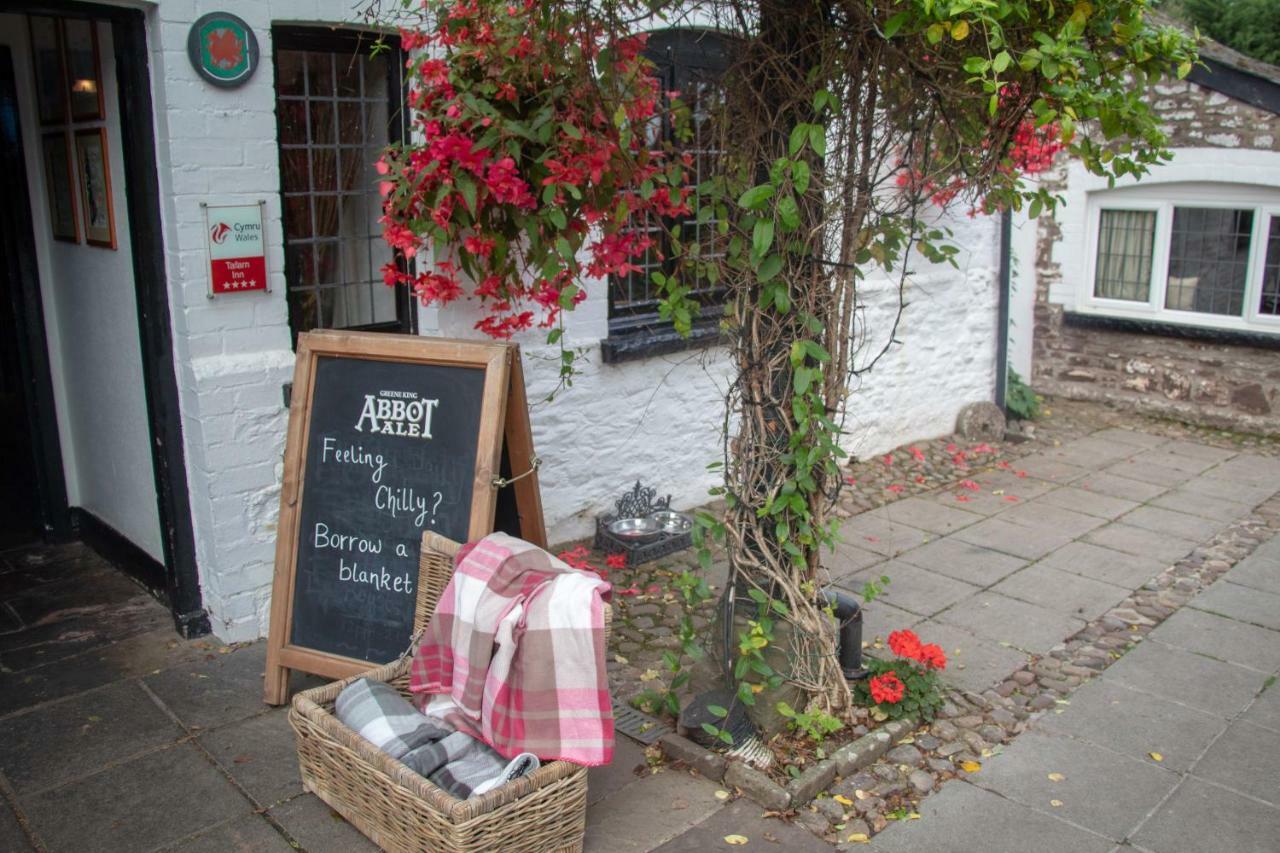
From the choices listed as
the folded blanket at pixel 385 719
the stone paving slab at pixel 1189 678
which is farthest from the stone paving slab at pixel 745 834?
the stone paving slab at pixel 1189 678

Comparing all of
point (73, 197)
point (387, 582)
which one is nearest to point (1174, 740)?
point (387, 582)

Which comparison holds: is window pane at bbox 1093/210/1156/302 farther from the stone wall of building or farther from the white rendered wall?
the white rendered wall

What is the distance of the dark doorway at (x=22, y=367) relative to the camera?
5.55 m

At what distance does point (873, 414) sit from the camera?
8.00 metres

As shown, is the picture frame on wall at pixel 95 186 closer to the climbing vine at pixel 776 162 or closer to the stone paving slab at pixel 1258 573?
the climbing vine at pixel 776 162

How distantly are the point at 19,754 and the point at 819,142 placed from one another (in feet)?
11.7

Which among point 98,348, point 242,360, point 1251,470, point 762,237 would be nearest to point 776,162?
point 762,237

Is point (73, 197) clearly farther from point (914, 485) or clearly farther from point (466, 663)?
point (914, 485)

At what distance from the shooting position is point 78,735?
13.4 feet

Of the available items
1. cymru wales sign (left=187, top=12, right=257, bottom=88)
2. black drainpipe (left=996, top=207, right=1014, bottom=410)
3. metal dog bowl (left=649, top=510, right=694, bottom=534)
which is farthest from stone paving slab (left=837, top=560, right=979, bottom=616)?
cymru wales sign (left=187, top=12, right=257, bottom=88)

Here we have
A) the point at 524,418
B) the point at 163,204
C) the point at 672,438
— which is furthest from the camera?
the point at 672,438

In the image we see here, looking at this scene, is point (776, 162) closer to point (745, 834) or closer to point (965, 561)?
point (745, 834)

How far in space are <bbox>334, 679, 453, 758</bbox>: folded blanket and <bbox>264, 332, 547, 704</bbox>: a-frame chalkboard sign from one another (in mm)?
444

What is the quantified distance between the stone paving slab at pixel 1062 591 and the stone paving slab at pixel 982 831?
1.90m
